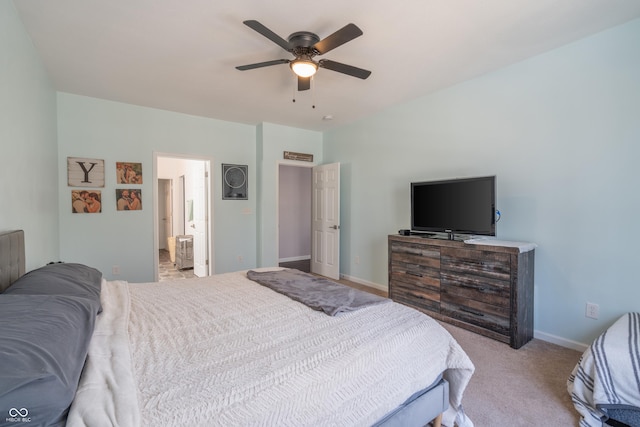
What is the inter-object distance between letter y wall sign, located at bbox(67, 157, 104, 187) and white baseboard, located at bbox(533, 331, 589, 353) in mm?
5243

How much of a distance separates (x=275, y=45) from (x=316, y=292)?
206 centimetres

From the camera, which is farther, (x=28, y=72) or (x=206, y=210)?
(x=206, y=210)

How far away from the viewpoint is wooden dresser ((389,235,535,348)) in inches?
102

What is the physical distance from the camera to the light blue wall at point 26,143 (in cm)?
185

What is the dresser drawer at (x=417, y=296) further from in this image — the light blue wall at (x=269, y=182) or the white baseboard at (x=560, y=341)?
the light blue wall at (x=269, y=182)

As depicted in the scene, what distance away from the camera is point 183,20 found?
218 centimetres

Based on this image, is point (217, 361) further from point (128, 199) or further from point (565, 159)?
point (128, 199)

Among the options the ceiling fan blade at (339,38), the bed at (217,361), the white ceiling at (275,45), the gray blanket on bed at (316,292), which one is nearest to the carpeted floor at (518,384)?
the bed at (217,361)

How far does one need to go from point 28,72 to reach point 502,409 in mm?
4242

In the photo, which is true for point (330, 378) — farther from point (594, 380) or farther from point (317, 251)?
point (317, 251)

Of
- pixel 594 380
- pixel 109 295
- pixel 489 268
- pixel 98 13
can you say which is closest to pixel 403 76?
pixel 489 268

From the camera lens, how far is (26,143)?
2287 millimetres

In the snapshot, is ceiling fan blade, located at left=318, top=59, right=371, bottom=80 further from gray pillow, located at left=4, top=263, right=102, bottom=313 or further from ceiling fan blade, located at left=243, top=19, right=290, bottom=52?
gray pillow, located at left=4, top=263, right=102, bottom=313

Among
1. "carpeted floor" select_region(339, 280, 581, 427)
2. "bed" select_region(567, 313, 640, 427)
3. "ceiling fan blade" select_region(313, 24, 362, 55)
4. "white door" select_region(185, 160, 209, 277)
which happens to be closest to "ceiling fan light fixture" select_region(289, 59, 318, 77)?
"ceiling fan blade" select_region(313, 24, 362, 55)
